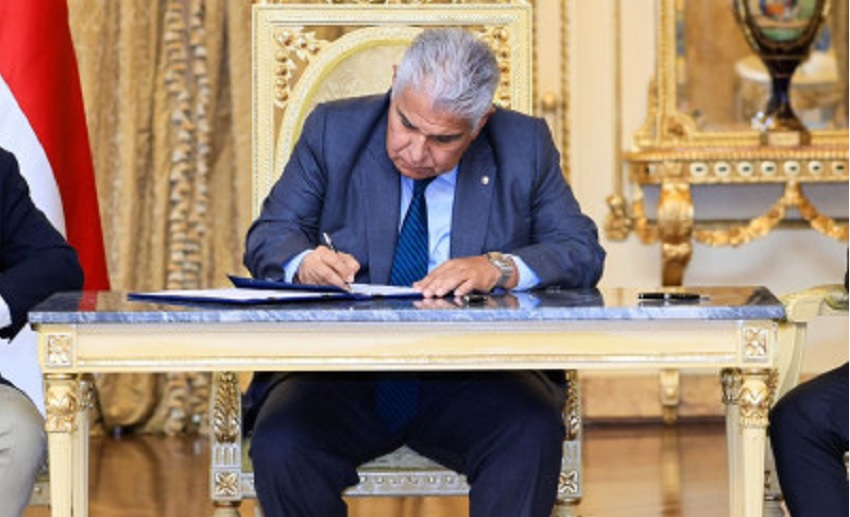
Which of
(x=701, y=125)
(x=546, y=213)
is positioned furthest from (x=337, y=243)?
(x=701, y=125)

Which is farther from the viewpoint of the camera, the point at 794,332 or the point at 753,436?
the point at 794,332

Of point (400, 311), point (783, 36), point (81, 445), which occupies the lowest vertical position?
point (81, 445)

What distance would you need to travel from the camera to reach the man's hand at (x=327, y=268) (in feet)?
10.9

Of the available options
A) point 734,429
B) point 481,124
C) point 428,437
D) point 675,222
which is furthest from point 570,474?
point 675,222

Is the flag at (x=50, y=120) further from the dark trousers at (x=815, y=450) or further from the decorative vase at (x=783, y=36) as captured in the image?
the decorative vase at (x=783, y=36)

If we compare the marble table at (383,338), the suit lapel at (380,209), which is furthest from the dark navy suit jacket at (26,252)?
the suit lapel at (380,209)

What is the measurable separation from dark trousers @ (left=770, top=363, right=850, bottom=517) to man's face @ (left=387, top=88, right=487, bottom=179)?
824mm

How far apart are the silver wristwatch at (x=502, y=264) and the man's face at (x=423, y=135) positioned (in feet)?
0.67

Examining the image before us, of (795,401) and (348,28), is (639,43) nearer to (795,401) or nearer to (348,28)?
(348,28)

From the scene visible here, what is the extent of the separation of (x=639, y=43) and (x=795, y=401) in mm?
2979

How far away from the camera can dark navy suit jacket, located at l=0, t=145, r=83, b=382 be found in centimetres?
347

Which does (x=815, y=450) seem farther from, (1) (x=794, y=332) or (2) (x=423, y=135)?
(2) (x=423, y=135)

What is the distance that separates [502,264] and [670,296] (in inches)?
15.4

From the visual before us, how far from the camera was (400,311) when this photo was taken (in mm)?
2945
